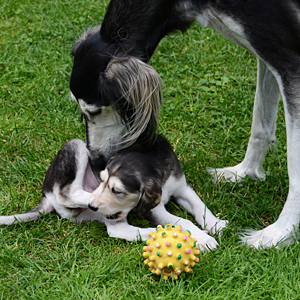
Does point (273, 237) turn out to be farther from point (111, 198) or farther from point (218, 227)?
point (111, 198)

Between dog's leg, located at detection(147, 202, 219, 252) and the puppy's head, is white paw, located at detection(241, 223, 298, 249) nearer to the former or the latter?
dog's leg, located at detection(147, 202, 219, 252)

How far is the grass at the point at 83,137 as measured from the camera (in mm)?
3164

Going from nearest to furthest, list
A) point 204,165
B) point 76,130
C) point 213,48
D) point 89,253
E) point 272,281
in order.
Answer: point 272,281
point 89,253
point 204,165
point 76,130
point 213,48

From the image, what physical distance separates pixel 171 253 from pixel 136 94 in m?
1.15

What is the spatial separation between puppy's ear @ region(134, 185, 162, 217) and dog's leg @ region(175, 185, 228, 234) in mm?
390

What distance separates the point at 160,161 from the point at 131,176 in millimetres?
351

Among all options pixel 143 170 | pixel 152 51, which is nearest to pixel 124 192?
pixel 143 170

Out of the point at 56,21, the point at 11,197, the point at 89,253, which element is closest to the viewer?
the point at 89,253

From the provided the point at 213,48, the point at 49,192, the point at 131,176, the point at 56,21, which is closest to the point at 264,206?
the point at 131,176

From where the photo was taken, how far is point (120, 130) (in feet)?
12.2

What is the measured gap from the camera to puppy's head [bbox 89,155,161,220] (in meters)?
3.46

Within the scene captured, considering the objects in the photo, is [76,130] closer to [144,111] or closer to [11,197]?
[11,197]

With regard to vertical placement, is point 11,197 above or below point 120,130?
below

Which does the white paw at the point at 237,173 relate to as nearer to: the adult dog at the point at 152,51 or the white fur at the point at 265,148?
the white fur at the point at 265,148
